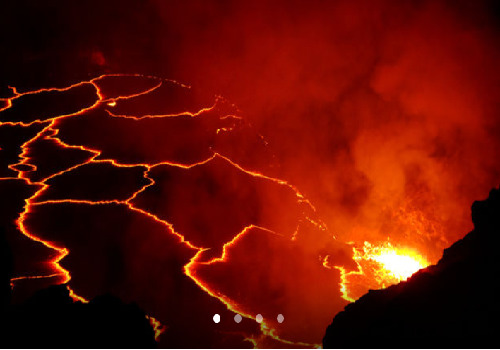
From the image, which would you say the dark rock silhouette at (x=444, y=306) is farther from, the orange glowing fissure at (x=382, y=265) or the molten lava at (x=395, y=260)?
the molten lava at (x=395, y=260)

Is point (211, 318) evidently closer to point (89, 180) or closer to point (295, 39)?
point (89, 180)

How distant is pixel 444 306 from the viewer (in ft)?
9.71

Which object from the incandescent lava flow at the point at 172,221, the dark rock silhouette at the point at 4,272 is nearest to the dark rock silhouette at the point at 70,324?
the dark rock silhouette at the point at 4,272

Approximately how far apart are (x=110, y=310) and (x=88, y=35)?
10.0 m

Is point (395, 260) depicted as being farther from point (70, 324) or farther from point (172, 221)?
point (70, 324)

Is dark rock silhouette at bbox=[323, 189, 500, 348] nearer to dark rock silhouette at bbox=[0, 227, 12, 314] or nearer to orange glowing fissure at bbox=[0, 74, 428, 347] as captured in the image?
orange glowing fissure at bbox=[0, 74, 428, 347]

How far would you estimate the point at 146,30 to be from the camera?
11555 millimetres

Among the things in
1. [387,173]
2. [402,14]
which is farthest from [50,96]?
[402,14]

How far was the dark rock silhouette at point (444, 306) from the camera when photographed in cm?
268

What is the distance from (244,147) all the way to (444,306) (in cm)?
853

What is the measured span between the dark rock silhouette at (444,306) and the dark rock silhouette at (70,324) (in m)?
2.03

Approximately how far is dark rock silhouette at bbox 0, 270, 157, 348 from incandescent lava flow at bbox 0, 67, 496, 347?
6.54ft

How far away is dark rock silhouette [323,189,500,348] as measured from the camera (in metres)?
2.68

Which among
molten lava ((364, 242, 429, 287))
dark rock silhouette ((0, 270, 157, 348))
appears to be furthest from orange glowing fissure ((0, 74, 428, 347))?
dark rock silhouette ((0, 270, 157, 348))
